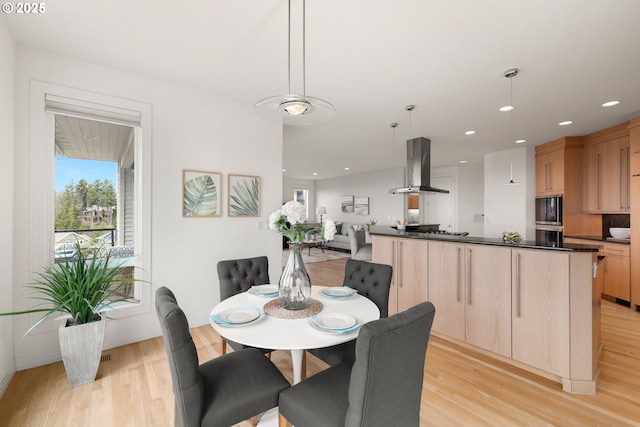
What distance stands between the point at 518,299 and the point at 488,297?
0.76ft

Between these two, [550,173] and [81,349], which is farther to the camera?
[550,173]

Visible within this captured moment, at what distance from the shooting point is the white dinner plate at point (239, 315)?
143cm

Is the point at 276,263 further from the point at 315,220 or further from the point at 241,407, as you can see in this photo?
the point at 315,220

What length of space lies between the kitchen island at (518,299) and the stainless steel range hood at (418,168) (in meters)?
1.77

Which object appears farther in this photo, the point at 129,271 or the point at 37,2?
the point at 129,271

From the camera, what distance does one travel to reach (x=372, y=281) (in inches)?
84.1

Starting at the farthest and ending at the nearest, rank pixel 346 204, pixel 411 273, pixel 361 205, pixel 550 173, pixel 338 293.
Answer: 1. pixel 346 204
2. pixel 361 205
3. pixel 550 173
4. pixel 411 273
5. pixel 338 293

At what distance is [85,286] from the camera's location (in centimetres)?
215

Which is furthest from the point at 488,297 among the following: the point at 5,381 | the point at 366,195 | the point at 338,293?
the point at 366,195

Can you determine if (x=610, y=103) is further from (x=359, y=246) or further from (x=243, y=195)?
(x=243, y=195)

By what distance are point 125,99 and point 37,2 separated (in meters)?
0.90

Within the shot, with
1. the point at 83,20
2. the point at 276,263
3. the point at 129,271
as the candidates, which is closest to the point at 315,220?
the point at 276,263

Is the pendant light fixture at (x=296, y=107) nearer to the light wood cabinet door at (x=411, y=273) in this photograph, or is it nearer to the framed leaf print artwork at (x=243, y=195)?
the framed leaf print artwork at (x=243, y=195)

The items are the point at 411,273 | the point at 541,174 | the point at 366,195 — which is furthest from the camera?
the point at 366,195
